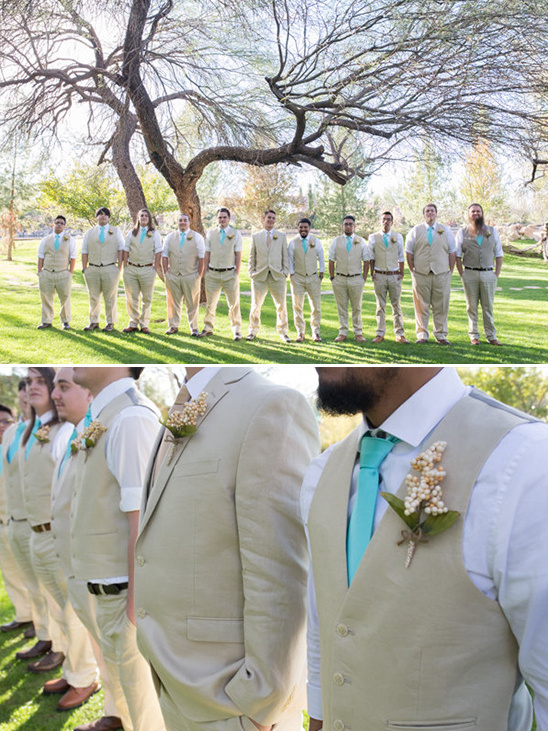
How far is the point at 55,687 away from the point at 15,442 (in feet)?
5.79

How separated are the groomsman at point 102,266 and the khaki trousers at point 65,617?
2.62m

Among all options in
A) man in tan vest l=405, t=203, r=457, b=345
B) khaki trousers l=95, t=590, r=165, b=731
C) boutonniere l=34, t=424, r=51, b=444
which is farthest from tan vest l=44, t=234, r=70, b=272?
khaki trousers l=95, t=590, r=165, b=731

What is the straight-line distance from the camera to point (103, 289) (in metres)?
6.75

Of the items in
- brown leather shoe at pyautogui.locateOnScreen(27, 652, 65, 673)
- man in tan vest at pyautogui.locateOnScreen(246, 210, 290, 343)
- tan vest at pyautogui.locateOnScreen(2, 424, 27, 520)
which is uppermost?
man in tan vest at pyautogui.locateOnScreen(246, 210, 290, 343)

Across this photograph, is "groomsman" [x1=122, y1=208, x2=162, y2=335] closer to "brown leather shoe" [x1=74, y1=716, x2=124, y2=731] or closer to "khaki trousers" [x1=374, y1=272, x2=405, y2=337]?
"khaki trousers" [x1=374, y1=272, x2=405, y2=337]

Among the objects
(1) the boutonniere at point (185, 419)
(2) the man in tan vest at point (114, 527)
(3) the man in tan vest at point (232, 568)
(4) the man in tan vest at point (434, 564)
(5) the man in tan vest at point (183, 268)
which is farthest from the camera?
(5) the man in tan vest at point (183, 268)

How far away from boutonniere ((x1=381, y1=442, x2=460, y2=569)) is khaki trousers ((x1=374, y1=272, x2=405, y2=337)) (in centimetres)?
502

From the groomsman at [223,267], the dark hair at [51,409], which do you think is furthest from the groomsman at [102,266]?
the dark hair at [51,409]

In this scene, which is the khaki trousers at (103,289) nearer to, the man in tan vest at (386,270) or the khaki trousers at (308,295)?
the khaki trousers at (308,295)

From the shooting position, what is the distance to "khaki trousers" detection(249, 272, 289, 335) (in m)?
6.38

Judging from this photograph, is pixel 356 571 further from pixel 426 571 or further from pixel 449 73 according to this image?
pixel 449 73

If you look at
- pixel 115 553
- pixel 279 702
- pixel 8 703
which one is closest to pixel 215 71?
pixel 115 553

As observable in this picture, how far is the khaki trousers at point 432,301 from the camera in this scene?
6242 millimetres

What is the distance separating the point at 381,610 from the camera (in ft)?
4.69
